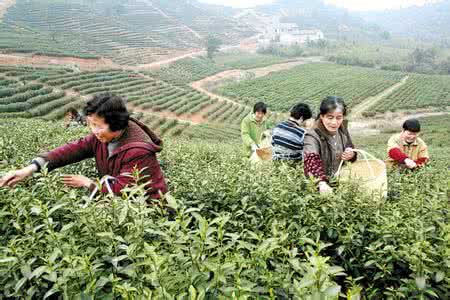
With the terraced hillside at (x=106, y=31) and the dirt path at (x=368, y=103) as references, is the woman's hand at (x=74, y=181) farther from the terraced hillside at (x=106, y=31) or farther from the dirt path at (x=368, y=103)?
the terraced hillside at (x=106, y=31)

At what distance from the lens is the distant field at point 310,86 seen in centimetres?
5588

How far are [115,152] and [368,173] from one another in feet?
7.62

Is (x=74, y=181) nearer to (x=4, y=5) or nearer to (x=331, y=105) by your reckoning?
(x=331, y=105)

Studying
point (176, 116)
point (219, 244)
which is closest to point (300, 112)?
point (219, 244)

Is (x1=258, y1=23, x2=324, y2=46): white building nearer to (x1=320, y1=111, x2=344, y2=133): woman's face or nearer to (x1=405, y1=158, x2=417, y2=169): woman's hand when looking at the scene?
(x1=405, y1=158, x2=417, y2=169): woman's hand

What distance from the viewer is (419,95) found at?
200 ft

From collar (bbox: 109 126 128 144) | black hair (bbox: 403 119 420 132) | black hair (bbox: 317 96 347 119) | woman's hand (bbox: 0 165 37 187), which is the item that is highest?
black hair (bbox: 317 96 347 119)

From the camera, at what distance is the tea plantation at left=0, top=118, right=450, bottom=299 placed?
1.35 meters

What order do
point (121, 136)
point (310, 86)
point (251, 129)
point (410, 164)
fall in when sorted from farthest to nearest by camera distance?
point (310, 86)
point (251, 129)
point (410, 164)
point (121, 136)

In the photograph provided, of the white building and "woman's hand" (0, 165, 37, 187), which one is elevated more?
"woman's hand" (0, 165, 37, 187)

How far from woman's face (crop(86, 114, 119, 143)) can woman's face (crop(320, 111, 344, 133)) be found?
6.04ft

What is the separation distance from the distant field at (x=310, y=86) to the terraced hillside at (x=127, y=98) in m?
7.59

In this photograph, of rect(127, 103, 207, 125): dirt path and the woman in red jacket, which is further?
rect(127, 103, 207, 125): dirt path

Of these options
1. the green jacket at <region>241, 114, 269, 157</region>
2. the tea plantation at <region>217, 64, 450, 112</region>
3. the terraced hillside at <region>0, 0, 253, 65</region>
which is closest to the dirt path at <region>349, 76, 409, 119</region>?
the tea plantation at <region>217, 64, 450, 112</region>
